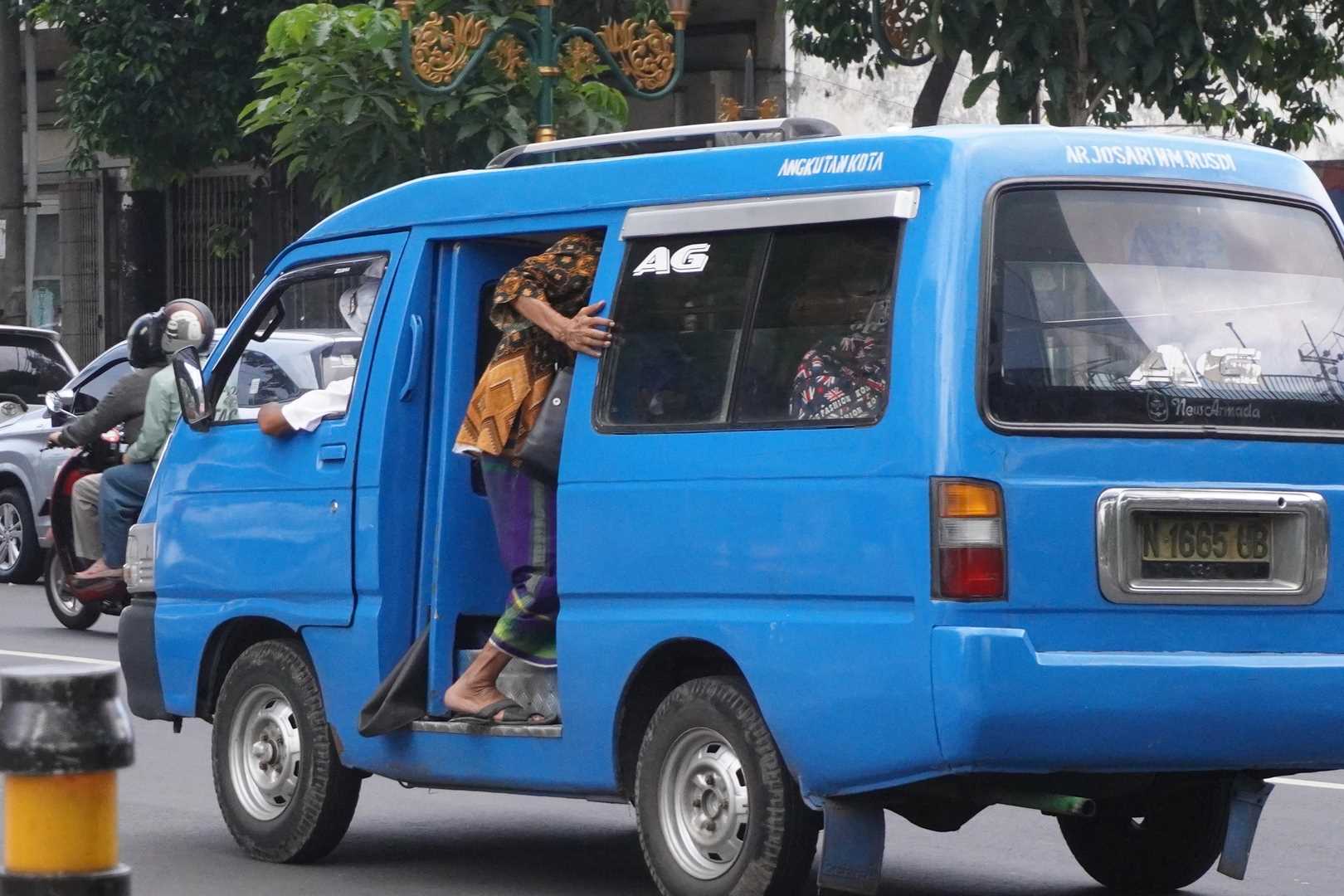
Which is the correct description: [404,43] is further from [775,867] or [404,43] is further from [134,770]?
[775,867]

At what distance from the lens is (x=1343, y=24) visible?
1867cm

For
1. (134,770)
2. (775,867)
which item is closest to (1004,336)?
(775,867)

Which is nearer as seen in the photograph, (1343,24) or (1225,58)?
(1225,58)

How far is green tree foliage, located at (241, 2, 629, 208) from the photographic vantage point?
17.0 m

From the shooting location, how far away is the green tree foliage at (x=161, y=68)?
2494 centimetres

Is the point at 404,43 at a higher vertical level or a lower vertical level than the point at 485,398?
higher

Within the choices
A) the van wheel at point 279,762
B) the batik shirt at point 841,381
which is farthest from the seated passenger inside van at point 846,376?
the van wheel at point 279,762

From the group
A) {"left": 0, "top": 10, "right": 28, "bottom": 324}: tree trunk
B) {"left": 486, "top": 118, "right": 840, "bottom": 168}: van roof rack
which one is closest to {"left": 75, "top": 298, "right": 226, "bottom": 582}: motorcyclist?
{"left": 486, "top": 118, "right": 840, "bottom": 168}: van roof rack

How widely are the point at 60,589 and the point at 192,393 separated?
291 inches

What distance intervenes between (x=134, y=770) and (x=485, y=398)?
11.6ft

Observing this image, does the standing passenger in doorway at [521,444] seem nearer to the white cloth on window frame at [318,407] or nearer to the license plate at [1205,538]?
the white cloth on window frame at [318,407]

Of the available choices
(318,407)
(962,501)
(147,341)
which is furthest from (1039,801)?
(147,341)

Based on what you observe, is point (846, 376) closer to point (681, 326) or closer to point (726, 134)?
point (681, 326)

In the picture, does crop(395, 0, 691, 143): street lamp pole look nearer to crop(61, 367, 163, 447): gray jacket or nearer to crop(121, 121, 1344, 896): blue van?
crop(61, 367, 163, 447): gray jacket
